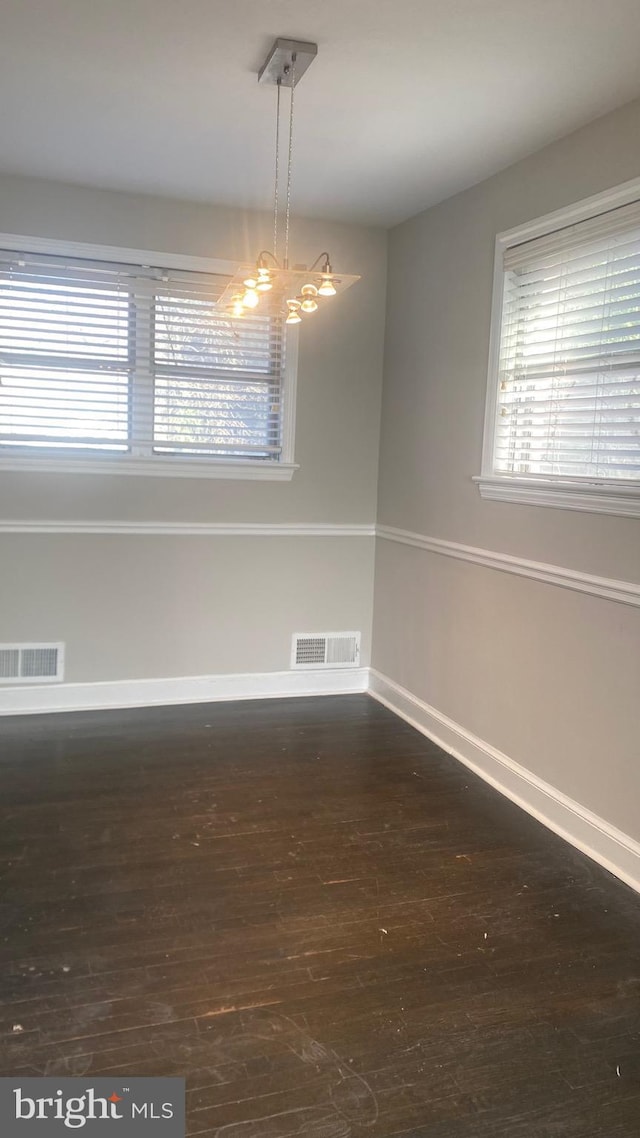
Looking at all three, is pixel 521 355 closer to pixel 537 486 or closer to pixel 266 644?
pixel 537 486

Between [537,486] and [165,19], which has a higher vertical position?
[165,19]

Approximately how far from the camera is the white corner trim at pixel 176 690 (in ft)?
12.9

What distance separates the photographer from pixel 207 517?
4.13m

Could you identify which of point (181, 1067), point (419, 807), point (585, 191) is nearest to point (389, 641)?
point (419, 807)

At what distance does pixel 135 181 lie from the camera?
11.8ft

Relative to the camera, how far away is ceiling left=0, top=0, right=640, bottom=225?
7.06ft

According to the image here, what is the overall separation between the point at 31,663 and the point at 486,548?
7.48 ft

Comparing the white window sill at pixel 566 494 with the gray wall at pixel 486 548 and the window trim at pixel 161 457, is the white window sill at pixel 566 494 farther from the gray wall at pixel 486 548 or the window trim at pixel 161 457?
the window trim at pixel 161 457

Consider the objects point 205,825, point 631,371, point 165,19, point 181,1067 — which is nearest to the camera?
point 181,1067

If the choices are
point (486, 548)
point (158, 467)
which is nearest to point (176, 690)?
point (158, 467)

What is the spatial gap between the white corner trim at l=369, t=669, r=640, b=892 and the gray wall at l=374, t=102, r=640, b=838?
0.04 metres

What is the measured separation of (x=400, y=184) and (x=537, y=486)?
155 centimetres

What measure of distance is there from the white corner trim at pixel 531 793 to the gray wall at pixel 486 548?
4cm

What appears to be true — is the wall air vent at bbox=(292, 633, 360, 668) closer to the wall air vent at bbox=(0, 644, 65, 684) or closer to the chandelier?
the wall air vent at bbox=(0, 644, 65, 684)
